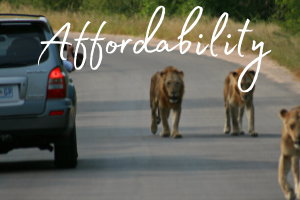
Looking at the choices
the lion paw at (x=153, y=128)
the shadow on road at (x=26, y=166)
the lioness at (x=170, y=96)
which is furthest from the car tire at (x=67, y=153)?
the lion paw at (x=153, y=128)

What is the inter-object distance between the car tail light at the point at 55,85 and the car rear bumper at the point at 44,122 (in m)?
0.07

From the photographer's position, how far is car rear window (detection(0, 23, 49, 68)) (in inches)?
344

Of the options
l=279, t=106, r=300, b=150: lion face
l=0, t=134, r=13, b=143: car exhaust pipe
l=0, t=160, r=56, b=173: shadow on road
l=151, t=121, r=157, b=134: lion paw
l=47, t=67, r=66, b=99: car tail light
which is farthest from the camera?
l=151, t=121, r=157, b=134: lion paw

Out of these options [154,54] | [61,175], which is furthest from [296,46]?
[61,175]

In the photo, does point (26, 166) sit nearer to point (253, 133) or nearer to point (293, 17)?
point (253, 133)

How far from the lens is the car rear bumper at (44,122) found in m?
8.52

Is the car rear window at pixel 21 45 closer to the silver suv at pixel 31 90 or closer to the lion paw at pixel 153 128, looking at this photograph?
the silver suv at pixel 31 90

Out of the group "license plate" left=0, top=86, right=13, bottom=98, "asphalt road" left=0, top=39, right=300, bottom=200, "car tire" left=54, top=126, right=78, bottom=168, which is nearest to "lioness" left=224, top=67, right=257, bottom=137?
"asphalt road" left=0, top=39, right=300, bottom=200

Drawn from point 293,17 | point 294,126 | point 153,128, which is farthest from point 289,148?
point 293,17

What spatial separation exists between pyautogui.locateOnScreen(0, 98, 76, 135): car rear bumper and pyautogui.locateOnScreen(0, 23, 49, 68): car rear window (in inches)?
21.5

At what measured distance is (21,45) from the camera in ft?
28.7

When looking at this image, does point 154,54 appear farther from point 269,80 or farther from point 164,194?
point 164,194

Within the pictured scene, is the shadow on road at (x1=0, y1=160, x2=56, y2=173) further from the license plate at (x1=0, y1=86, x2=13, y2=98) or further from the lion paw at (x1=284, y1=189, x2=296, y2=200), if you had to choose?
the lion paw at (x1=284, y1=189, x2=296, y2=200)

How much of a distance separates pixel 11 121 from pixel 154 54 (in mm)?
21851
